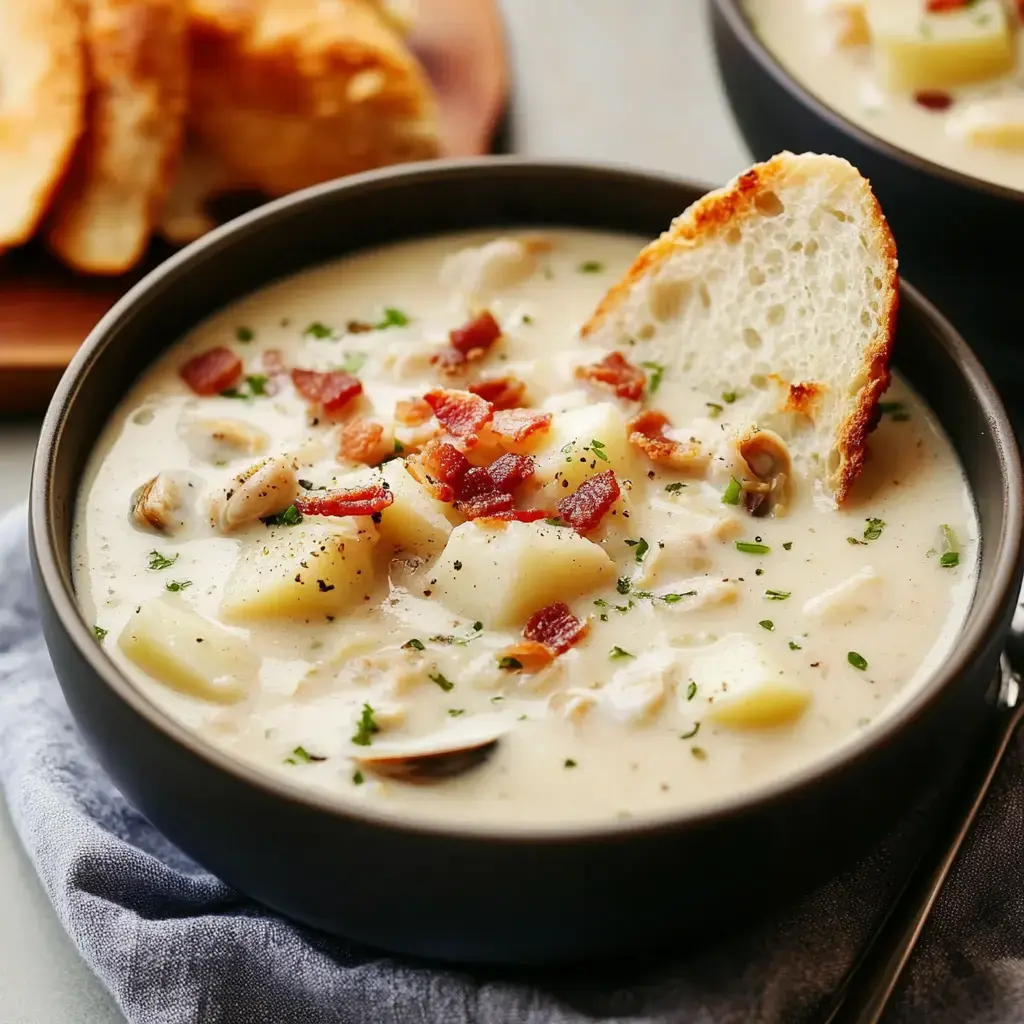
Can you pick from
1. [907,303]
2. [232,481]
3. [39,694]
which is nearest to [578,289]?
[907,303]

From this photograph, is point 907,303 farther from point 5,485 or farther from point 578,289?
point 5,485

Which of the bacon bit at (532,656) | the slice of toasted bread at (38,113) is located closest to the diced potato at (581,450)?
the bacon bit at (532,656)

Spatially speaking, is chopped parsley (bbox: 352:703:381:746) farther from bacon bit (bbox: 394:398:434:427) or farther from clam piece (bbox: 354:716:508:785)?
bacon bit (bbox: 394:398:434:427)

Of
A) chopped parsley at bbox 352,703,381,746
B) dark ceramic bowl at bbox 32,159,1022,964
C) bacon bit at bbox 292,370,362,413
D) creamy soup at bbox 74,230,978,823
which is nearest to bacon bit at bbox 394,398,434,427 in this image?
creamy soup at bbox 74,230,978,823

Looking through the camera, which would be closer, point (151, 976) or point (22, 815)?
point (151, 976)

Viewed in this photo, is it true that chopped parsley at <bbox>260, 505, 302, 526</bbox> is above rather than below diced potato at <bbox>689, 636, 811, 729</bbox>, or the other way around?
below
